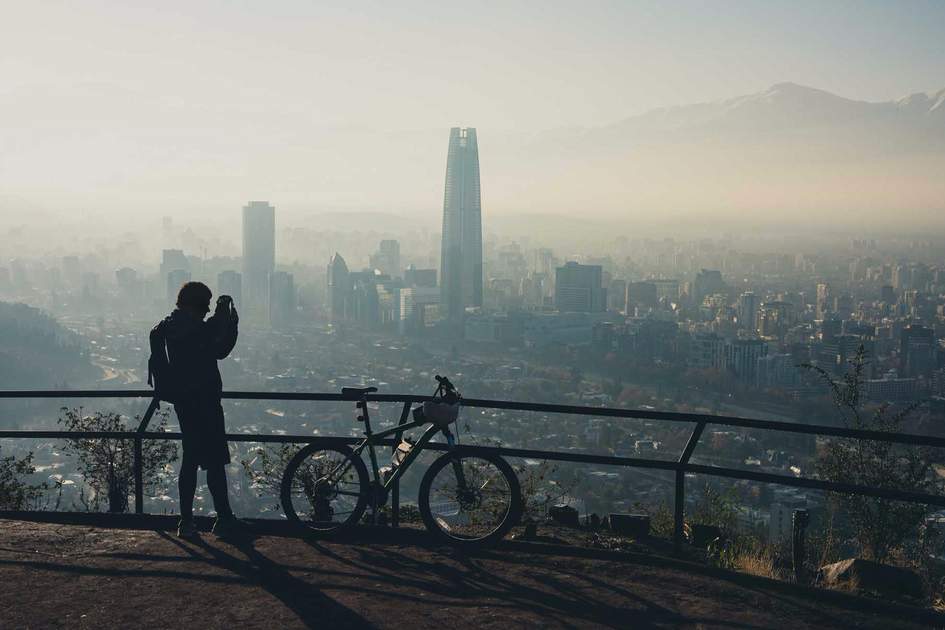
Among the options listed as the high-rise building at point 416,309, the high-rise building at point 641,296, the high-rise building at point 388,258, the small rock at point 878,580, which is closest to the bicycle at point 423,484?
the small rock at point 878,580

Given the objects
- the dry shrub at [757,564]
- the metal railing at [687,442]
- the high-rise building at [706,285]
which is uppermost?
the high-rise building at [706,285]

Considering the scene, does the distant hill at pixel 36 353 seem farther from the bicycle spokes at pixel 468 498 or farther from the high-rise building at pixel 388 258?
the high-rise building at pixel 388 258

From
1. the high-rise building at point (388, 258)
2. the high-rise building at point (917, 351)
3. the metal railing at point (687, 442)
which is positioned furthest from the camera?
the high-rise building at point (388, 258)

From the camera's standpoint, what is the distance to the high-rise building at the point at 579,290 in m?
107

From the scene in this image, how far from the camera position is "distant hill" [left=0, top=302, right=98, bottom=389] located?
63469 mm

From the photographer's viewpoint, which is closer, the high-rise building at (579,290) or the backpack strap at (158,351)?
the backpack strap at (158,351)

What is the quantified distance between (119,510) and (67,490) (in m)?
21.9

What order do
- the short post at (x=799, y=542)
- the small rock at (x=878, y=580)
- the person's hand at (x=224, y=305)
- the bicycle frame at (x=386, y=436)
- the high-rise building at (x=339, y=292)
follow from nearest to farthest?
the small rock at (x=878, y=580) → the short post at (x=799, y=542) → the person's hand at (x=224, y=305) → the bicycle frame at (x=386, y=436) → the high-rise building at (x=339, y=292)

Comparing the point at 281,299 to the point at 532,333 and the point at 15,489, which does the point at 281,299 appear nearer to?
the point at 532,333

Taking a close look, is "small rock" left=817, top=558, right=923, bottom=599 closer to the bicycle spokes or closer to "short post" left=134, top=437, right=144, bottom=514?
the bicycle spokes

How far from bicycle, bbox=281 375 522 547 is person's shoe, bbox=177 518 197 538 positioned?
2.18 ft

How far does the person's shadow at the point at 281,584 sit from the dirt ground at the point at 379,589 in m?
0.01

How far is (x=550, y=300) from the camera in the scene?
378 feet

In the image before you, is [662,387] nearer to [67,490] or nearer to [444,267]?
[67,490]
